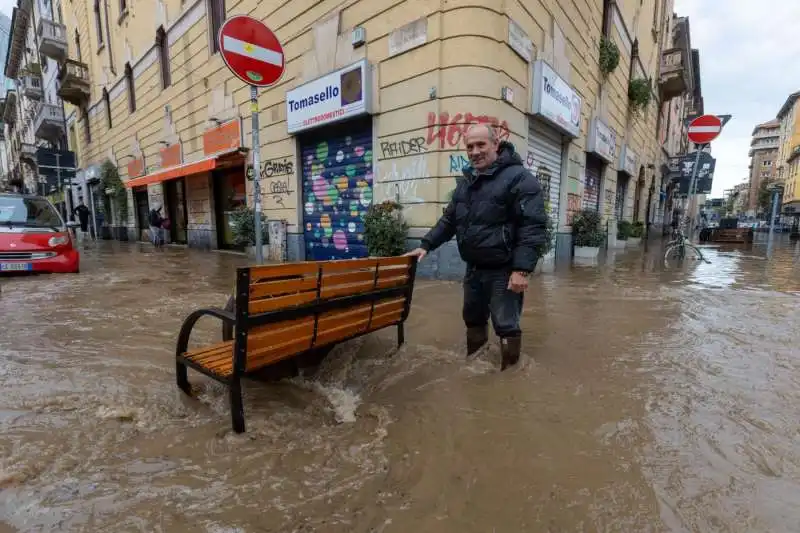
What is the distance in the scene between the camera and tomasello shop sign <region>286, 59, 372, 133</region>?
6887mm

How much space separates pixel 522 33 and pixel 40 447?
766 cm

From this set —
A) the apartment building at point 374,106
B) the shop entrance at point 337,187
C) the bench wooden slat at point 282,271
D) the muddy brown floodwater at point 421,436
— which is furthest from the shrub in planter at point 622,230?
the bench wooden slat at point 282,271

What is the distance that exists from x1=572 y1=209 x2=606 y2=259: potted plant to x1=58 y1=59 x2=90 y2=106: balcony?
23.5 metres

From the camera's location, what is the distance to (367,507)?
1.62m

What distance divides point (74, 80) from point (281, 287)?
973 inches

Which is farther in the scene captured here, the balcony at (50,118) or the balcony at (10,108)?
the balcony at (10,108)

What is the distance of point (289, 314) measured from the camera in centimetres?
221

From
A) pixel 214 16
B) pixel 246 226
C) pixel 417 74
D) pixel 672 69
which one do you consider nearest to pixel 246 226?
pixel 246 226

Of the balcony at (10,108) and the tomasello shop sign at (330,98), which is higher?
the balcony at (10,108)

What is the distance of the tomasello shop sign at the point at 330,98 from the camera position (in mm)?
6887

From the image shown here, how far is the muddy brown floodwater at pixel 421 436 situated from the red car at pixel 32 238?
3.31m

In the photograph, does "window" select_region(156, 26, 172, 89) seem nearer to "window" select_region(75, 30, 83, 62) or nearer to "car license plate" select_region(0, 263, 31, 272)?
"car license plate" select_region(0, 263, 31, 272)

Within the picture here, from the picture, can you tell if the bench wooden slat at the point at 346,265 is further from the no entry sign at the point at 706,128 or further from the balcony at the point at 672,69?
the balcony at the point at 672,69

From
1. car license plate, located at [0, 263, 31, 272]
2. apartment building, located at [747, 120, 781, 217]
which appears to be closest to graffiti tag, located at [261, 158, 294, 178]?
car license plate, located at [0, 263, 31, 272]
